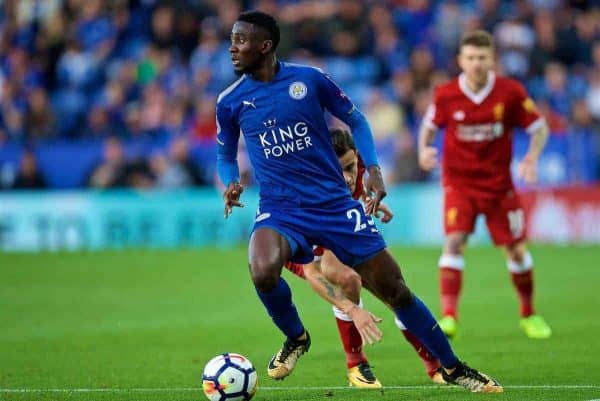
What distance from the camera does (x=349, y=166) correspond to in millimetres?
8555

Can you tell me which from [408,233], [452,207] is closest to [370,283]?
[452,207]

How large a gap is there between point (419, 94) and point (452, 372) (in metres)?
14.6

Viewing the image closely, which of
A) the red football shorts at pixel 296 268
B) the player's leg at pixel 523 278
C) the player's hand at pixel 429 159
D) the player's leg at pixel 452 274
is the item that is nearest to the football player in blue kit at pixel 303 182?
the red football shorts at pixel 296 268

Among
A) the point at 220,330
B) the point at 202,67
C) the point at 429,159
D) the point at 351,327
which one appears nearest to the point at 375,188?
the point at 351,327

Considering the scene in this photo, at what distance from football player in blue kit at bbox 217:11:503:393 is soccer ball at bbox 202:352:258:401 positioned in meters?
0.48

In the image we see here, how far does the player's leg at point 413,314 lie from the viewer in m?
7.43

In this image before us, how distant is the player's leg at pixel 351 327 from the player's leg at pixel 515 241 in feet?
9.92

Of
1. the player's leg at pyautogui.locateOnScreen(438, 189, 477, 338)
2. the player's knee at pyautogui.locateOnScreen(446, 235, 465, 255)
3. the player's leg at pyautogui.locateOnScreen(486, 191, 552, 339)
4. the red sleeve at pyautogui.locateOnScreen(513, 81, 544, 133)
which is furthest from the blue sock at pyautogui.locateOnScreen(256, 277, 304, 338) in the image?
the red sleeve at pyautogui.locateOnScreen(513, 81, 544, 133)

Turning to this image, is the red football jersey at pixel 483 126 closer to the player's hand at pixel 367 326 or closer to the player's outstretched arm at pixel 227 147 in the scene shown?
the player's outstretched arm at pixel 227 147

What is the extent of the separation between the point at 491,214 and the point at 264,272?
4.39 m

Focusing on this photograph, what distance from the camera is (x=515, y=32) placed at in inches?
888

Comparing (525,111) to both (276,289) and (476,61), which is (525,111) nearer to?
(476,61)

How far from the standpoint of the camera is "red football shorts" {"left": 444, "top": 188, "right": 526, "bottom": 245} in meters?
11.1

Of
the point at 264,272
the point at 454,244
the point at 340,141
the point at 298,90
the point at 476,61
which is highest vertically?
the point at 298,90
